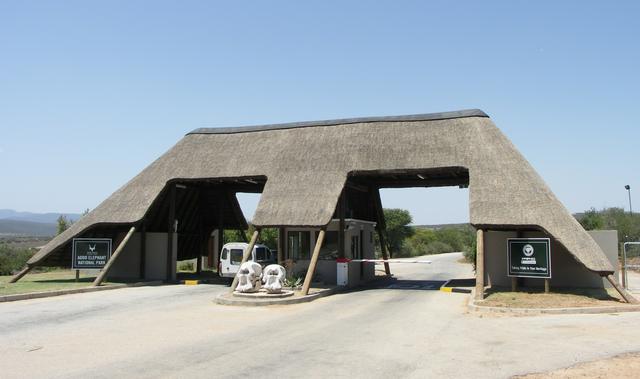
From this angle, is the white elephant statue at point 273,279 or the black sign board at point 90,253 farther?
the black sign board at point 90,253

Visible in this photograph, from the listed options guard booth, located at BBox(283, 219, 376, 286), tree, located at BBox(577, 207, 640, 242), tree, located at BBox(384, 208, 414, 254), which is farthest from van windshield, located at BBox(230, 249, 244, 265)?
tree, located at BBox(384, 208, 414, 254)

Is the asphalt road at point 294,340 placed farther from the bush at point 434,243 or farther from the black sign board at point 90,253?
the bush at point 434,243

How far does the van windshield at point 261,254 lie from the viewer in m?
27.0

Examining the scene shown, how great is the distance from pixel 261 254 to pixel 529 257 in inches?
540

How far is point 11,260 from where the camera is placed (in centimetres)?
3244

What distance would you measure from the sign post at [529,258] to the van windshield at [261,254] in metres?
12.7

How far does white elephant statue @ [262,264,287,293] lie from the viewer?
18.6 m

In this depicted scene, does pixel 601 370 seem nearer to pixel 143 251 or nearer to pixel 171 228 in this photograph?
pixel 171 228

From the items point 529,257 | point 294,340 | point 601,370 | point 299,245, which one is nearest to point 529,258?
point 529,257

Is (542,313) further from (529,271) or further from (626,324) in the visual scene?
(529,271)

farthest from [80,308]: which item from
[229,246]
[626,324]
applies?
[626,324]

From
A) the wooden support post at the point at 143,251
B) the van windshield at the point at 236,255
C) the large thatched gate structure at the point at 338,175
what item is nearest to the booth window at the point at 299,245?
the large thatched gate structure at the point at 338,175

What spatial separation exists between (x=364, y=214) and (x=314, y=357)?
19750 millimetres

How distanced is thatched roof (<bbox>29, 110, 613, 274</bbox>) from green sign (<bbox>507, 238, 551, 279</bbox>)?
87 centimetres
